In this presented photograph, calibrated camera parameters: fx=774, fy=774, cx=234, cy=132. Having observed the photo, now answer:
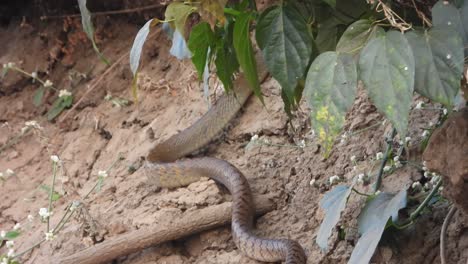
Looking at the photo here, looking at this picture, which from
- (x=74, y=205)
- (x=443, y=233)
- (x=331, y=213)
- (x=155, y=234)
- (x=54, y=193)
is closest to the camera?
(x=443, y=233)

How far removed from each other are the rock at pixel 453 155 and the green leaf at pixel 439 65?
0.46 metres

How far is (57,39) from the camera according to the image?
683cm

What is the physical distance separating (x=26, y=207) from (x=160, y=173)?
1.27m

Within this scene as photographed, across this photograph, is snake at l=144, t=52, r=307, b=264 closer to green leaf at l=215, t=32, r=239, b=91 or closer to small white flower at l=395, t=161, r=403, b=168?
small white flower at l=395, t=161, r=403, b=168

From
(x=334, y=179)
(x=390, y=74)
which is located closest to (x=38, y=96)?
(x=334, y=179)

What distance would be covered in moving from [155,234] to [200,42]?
182cm

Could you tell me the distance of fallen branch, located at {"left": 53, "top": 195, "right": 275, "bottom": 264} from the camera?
4.40 m

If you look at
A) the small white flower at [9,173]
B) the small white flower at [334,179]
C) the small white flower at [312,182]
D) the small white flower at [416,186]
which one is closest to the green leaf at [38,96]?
the small white flower at [9,173]

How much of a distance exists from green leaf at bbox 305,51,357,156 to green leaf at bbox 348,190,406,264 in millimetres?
819

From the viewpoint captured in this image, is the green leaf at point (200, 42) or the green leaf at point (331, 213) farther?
the green leaf at point (331, 213)

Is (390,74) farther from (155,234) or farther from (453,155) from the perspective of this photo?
(155,234)

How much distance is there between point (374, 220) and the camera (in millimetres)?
3211

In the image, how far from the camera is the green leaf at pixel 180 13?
8.14 ft

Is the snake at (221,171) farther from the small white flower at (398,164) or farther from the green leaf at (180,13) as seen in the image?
the green leaf at (180,13)
